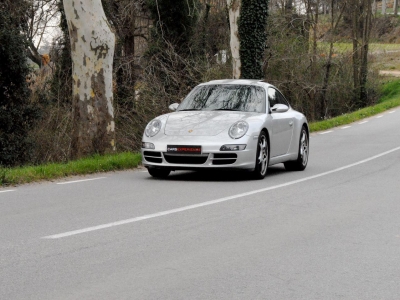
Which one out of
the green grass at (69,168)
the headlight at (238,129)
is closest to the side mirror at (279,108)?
the headlight at (238,129)

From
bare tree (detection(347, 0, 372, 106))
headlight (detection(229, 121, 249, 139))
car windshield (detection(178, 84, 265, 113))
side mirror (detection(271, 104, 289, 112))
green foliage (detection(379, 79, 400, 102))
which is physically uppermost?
car windshield (detection(178, 84, 265, 113))

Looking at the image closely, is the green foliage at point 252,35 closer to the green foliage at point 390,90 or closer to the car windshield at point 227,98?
the car windshield at point 227,98

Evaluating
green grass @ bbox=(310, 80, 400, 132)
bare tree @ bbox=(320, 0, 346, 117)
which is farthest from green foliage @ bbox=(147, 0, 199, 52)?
green grass @ bbox=(310, 80, 400, 132)

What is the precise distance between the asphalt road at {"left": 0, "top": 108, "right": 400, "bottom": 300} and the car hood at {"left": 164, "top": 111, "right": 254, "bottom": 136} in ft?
2.44

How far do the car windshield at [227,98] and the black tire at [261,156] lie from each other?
66 cm

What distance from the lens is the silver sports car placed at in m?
12.9

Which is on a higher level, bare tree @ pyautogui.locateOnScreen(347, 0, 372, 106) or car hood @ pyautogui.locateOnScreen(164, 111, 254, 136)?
car hood @ pyautogui.locateOnScreen(164, 111, 254, 136)

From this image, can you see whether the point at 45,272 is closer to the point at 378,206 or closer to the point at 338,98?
the point at 378,206

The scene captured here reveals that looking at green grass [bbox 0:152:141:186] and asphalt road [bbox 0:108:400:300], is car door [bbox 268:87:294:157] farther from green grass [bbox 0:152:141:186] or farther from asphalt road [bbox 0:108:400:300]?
green grass [bbox 0:152:141:186]

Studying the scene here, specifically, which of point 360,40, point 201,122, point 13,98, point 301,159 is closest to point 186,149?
point 201,122

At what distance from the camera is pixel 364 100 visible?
42.7 m

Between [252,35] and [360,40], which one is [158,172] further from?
[360,40]

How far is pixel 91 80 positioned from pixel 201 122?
429cm

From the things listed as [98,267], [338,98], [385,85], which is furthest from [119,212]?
[385,85]
